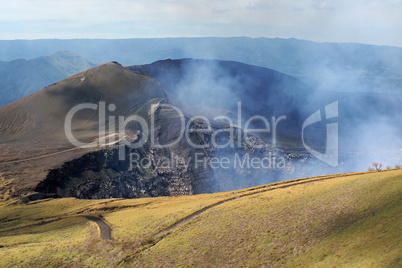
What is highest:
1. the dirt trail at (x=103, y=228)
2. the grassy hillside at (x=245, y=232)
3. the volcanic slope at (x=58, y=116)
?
the volcanic slope at (x=58, y=116)

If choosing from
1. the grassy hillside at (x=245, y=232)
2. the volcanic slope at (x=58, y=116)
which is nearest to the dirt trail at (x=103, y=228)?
the grassy hillside at (x=245, y=232)

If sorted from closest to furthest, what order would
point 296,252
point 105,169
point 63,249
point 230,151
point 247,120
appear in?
point 296,252
point 63,249
point 105,169
point 230,151
point 247,120

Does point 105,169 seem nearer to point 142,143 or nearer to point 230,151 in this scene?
point 142,143

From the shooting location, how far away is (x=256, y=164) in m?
76.3

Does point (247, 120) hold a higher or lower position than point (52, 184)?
higher

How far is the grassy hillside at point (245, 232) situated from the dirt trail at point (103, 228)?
0.57m

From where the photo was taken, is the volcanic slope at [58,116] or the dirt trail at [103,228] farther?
the volcanic slope at [58,116]

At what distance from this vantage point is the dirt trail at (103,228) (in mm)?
30527

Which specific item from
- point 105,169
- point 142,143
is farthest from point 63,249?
point 142,143

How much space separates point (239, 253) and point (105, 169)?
42.8 m

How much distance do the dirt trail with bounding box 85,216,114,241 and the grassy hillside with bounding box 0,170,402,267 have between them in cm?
57

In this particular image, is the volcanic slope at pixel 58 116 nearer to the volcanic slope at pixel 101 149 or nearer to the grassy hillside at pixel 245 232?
the volcanic slope at pixel 101 149

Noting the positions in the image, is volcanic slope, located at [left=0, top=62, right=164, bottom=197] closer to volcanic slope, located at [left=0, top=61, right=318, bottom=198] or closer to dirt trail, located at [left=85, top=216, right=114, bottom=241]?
volcanic slope, located at [left=0, top=61, right=318, bottom=198]

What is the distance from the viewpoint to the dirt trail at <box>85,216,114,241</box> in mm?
30527
